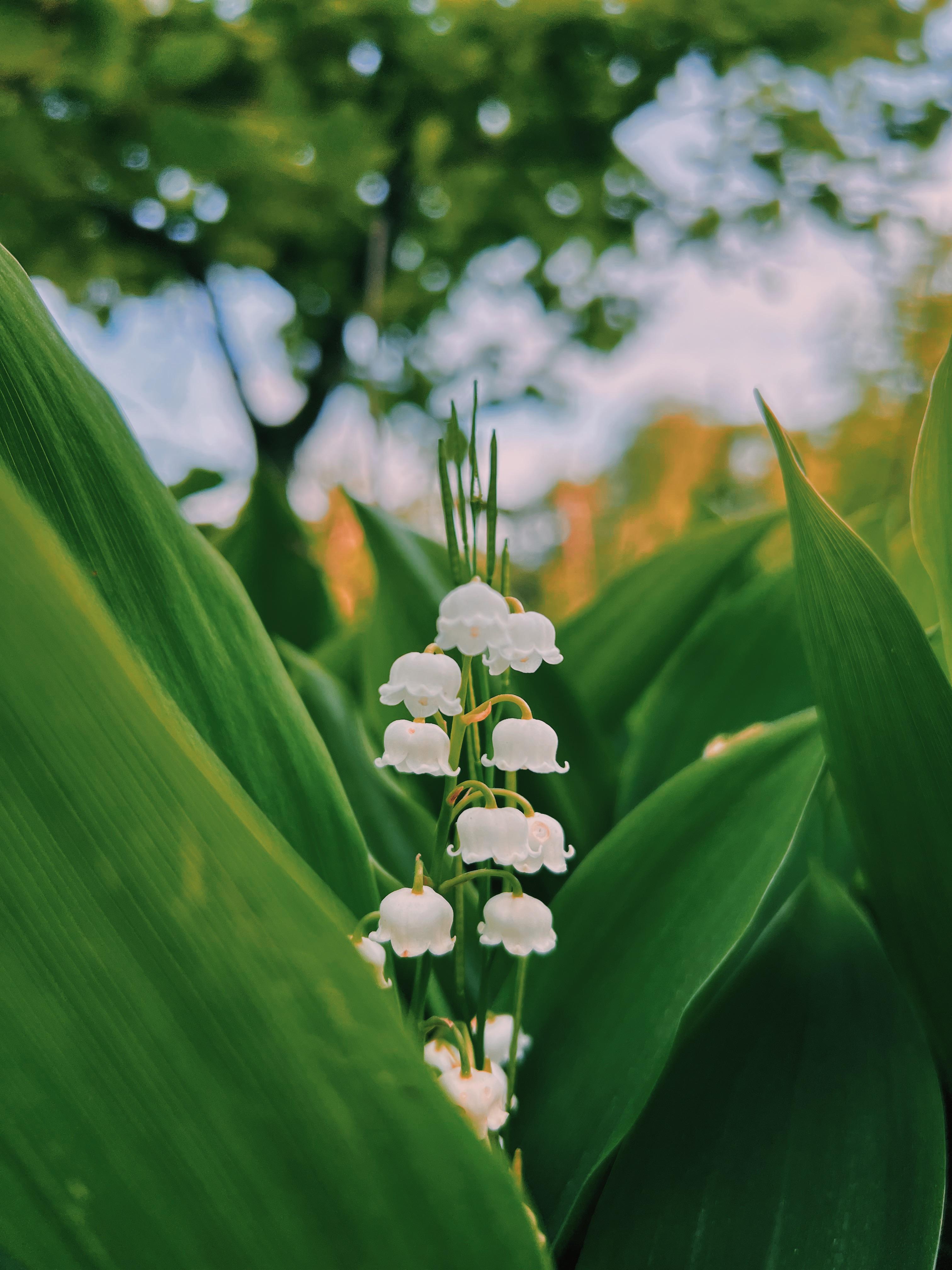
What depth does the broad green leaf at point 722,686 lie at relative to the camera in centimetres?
41

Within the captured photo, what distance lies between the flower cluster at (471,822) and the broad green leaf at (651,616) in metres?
0.27

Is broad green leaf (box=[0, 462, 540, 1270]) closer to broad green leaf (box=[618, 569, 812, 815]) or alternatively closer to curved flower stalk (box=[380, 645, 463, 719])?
curved flower stalk (box=[380, 645, 463, 719])

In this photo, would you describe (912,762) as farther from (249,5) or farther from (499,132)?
(499,132)

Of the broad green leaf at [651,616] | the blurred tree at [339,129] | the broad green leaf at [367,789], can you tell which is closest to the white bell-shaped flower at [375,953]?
the broad green leaf at [367,789]

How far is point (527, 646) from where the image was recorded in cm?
20

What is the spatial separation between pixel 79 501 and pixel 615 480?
3703 millimetres

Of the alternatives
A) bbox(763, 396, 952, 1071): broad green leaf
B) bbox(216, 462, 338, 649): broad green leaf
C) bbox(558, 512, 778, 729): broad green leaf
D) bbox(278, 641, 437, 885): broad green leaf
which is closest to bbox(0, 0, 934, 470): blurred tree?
bbox(216, 462, 338, 649): broad green leaf

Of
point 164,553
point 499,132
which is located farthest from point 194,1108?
point 499,132

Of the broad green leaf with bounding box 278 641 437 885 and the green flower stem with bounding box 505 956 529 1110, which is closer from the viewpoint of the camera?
the green flower stem with bounding box 505 956 529 1110

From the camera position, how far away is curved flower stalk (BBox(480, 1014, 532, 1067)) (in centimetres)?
23

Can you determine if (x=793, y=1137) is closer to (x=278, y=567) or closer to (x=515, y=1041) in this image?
(x=515, y=1041)

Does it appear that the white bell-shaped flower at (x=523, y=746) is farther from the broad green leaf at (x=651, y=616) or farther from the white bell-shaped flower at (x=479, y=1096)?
the broad green leaf at (x=651, y=616)

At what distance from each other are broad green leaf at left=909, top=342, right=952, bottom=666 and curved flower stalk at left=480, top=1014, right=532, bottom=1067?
0.18m

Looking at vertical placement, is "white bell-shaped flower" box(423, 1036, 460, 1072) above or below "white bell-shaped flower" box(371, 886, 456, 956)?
below
